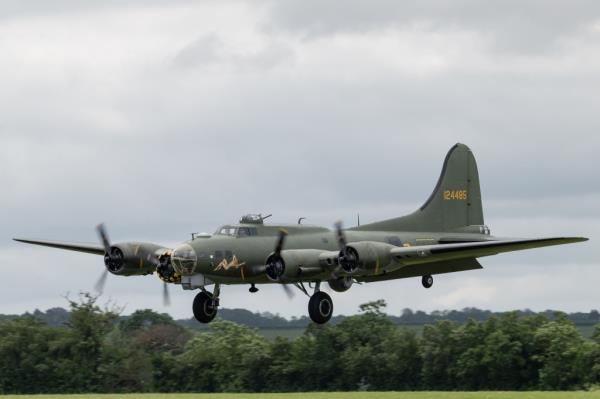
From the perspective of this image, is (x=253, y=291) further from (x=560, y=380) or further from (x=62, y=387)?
(x=62, y=387)

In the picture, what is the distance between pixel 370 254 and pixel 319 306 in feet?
9.06

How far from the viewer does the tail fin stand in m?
51.8

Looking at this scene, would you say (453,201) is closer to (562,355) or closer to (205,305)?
(205,305)

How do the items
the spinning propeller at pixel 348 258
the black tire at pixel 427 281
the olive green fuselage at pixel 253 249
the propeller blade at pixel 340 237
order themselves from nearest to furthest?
1. the olive green fuselage at pixel 253 249
2. the spinning propeller at pixel 348 258
3. the propeller blade at pixel 340 237
4. the black tire at pixel 427 281

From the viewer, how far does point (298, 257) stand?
4512 cm

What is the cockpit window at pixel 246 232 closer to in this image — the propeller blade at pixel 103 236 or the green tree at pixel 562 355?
the propeller blade at pixel 103 236

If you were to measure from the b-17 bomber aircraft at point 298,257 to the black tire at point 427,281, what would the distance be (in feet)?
0.13

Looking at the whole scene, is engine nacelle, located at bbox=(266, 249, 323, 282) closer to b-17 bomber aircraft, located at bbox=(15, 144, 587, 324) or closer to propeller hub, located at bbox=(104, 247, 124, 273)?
b-17 bomber aircraft, located at bbox=(15, 144, 587, 324)

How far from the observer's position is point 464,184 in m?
53.8

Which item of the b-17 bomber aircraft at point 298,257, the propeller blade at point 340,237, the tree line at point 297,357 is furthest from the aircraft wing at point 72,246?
the tree line at point 297,357

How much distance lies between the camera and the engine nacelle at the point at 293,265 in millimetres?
44750

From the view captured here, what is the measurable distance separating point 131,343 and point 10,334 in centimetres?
775

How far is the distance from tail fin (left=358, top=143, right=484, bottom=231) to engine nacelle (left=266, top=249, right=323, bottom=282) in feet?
20.9

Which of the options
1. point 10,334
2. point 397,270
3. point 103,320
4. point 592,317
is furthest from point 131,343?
point 592,317
